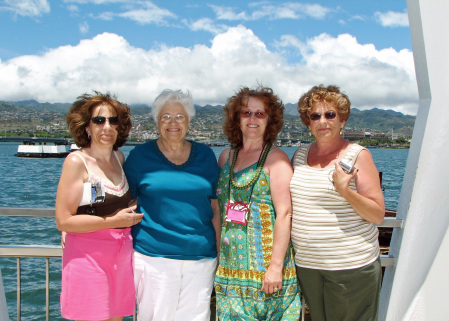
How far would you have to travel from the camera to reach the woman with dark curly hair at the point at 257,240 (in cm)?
240

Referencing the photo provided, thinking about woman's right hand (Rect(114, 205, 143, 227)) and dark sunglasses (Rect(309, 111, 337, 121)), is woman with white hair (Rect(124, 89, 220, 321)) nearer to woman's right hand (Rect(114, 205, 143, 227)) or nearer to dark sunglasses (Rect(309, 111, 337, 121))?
woman's right hand (Rect(114, 205, 143, 227))

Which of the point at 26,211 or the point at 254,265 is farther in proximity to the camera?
the point at 26,211

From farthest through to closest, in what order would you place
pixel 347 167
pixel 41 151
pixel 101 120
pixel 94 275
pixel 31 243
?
pixel 41 151
pixel 31 243
pixel 101 120
pixel 94 275
pixel 347 167

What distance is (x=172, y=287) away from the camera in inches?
99.7

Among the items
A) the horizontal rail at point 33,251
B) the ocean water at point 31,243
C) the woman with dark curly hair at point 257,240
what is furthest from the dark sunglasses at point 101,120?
the ocean water at point 31,243

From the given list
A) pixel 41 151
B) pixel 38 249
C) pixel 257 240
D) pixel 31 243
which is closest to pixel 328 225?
pixel 257 240

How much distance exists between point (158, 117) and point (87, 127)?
48 cm

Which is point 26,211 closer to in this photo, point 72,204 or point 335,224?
point 72,204

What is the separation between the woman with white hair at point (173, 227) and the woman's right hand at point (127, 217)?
6 centimetres

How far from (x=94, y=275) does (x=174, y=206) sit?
0.67 metres

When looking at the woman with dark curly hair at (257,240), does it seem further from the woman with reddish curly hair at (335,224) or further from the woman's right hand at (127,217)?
the woman's right hand at (127,217)

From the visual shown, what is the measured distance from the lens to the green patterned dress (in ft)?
7.98

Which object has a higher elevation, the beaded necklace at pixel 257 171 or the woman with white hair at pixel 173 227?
the beaded necklace at pixel 257 171

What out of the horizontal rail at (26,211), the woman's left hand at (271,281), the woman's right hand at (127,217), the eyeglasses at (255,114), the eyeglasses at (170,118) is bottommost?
the woman's left hand at (271,281)
